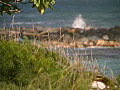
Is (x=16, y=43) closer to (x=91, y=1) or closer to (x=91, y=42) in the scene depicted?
(x=91, y=42)

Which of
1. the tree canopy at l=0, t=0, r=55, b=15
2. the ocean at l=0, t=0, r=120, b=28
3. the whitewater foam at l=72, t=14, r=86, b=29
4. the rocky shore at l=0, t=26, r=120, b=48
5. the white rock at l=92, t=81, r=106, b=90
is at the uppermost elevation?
the tree canopy at l=0, t=0, r=55, b=15

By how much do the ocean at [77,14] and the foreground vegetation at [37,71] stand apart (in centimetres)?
966

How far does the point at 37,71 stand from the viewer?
834cm

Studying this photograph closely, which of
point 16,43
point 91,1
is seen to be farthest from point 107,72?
point 91,1

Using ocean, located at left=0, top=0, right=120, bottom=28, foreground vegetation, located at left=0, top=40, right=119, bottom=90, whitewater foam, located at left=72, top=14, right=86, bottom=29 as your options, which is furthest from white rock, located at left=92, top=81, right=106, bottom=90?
whitewater foam, located at left=72, top=14, right=86, bottom=29

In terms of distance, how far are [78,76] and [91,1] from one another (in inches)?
653

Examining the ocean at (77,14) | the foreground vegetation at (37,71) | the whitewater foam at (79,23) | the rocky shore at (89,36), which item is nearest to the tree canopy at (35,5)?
the foreground vegetation at (37,71)

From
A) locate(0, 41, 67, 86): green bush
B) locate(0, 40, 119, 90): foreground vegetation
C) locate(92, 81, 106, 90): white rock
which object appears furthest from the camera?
locate(0, 41, 67, 86): green bush

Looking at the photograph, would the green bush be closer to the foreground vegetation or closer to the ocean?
the foreground vegetation

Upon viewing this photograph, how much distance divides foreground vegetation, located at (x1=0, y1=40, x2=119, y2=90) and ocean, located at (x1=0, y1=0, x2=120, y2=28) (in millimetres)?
9656

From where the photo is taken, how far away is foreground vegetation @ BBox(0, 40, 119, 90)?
761cm

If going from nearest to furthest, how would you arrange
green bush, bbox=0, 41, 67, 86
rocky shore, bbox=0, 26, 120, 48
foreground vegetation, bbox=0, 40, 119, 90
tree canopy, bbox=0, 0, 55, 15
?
foreground vegetation, bbox=0, 40, 119, 90, green bush, bbox=0, 41, 67, 86, tree canopy, bbox=0, 0, 55, 15, rocky shore, bbox=0, 26, 120, 48

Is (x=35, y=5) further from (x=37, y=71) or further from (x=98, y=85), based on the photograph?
(x=98, y=85)

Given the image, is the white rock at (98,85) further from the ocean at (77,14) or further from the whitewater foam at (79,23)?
the whitewater foam at (79,23)
